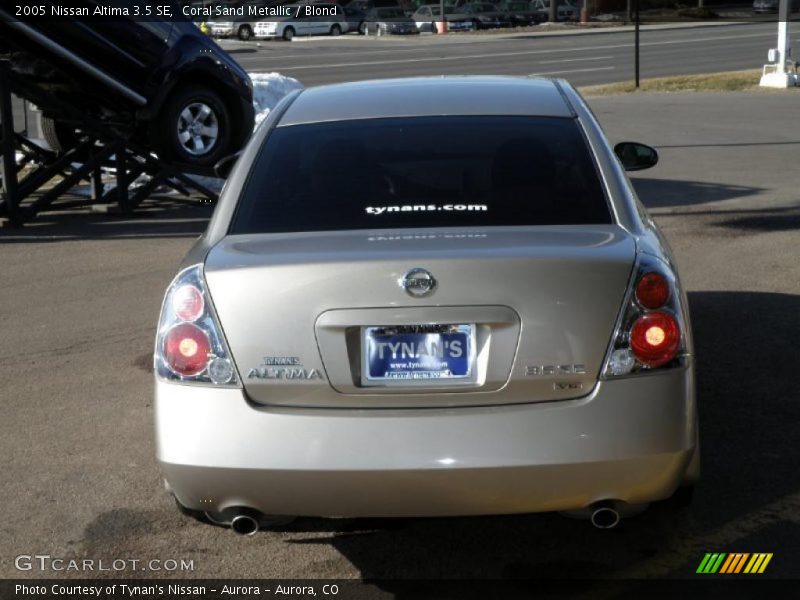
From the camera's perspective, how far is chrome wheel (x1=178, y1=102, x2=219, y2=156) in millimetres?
A: 12906

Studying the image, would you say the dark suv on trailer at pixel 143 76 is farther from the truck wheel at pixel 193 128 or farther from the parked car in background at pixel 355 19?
the parked car in background at pixel 355 19

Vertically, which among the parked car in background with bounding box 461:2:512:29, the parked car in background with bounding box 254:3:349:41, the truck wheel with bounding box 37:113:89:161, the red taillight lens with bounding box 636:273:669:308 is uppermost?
the red taillight lens with bounding box 636:273:669:308

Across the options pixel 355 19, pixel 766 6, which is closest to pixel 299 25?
pixel 355 19

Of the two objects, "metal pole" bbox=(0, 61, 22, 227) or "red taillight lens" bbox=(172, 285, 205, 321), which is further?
"metal pole" bbox=(0, 61, 22, 227)

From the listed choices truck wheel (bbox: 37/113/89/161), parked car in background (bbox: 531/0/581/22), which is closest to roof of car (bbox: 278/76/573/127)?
truck wheel (bbox: 37/113/89/161)

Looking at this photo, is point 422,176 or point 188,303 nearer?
point 188,303

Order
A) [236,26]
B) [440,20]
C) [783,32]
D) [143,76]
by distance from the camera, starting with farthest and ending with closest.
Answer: [440,20], [236,26], [783,32], [143,76]

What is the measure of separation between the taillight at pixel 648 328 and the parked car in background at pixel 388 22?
56.0m

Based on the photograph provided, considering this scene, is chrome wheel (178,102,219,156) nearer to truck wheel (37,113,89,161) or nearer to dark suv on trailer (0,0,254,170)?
dark suv on trailer (0,0,254,170)

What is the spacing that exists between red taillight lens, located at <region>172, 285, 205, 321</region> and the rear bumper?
28 centimetres

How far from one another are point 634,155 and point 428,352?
321 centimetres

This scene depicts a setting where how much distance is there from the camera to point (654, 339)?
3846 millimetres

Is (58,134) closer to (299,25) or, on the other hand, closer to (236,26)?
(236,26)

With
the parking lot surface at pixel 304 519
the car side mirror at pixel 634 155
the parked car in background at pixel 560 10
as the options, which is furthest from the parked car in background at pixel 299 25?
the car side mirror at pixel 634 155
